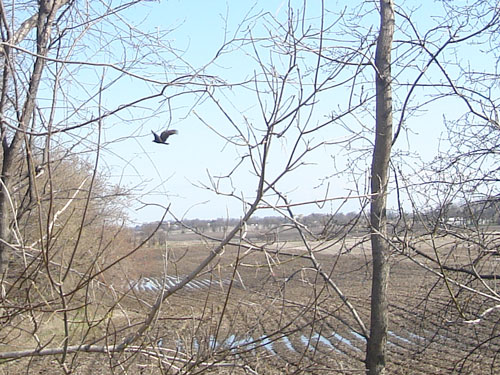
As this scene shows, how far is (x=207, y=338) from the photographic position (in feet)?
7.72

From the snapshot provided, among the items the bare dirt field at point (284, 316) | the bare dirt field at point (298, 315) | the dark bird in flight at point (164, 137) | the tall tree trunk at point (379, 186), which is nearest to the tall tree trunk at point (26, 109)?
the bare dirt field at point (284, 316)

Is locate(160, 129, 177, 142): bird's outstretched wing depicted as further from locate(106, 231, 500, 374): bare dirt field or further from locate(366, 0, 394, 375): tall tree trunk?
locate(366, 0, 394, 375): tall tree trunk

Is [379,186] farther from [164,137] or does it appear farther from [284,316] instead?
[164,137]

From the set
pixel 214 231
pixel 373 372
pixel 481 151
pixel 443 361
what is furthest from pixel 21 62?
pixel 443 361

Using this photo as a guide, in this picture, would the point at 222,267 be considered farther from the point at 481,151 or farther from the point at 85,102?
the point at 481,151

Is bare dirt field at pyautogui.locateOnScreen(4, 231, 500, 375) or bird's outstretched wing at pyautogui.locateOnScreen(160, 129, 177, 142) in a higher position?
bird's outstretched wing at pyautogui.locateOnScreen(160, 129, 177, 142)

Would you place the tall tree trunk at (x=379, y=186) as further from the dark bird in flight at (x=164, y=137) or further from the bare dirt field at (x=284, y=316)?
the dark bird in flight at (x=164, y=137)

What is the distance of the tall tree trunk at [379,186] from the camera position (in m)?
4.51

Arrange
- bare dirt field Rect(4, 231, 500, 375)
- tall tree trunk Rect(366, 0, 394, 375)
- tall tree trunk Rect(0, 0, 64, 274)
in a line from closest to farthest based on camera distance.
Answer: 1. bare dirt field Rect(4, 231, 500, 375)
2. tall tree trunk Rect(0, 0, 64, 274)
3. tall tree trunk Rect(366, 0, 394, 375)

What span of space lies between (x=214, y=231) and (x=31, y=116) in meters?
1.81

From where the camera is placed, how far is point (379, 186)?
4402 mm

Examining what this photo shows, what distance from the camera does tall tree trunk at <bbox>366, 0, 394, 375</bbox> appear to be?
4.51 metres

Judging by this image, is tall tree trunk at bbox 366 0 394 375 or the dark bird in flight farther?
tall tree trunk at bbox 366 0 394 375

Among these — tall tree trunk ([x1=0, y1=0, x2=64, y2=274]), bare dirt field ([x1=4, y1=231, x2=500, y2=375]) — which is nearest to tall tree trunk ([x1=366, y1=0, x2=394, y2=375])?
bare dirt field ([x1=4, y1=231, x2=500, y2=375])
